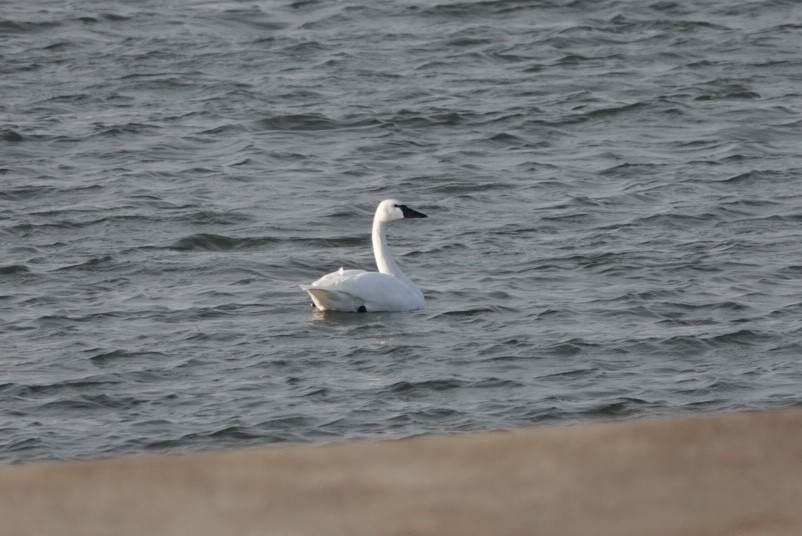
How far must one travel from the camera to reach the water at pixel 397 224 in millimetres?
9047

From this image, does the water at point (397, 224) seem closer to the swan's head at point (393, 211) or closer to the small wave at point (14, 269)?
the small wave at point (14, 269)

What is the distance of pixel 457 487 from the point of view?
140cm

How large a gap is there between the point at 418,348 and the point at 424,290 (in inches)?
80.2

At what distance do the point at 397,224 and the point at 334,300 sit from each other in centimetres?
354

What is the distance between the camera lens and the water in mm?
9047

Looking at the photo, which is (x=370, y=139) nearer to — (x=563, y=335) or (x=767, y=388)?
(x=563, y=335)

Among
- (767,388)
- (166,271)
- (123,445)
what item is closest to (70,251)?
(166,271)

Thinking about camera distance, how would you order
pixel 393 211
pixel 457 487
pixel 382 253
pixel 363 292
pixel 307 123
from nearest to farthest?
pixel 457 487 < pixel 363 292 < pixel 382 253 < pixel 393 211 < pixel 307 123

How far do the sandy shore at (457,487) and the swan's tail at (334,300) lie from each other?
9.69 metres

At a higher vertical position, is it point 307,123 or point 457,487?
point 457,487

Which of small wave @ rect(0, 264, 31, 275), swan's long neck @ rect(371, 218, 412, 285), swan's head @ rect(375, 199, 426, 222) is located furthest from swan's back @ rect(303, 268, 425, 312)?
small wave @ rect(0, 264, 31, 275)

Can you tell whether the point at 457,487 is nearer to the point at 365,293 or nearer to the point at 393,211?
the point at 365,293

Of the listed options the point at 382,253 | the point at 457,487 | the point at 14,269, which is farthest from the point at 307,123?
the point at 457,487

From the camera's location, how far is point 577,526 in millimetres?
1336
